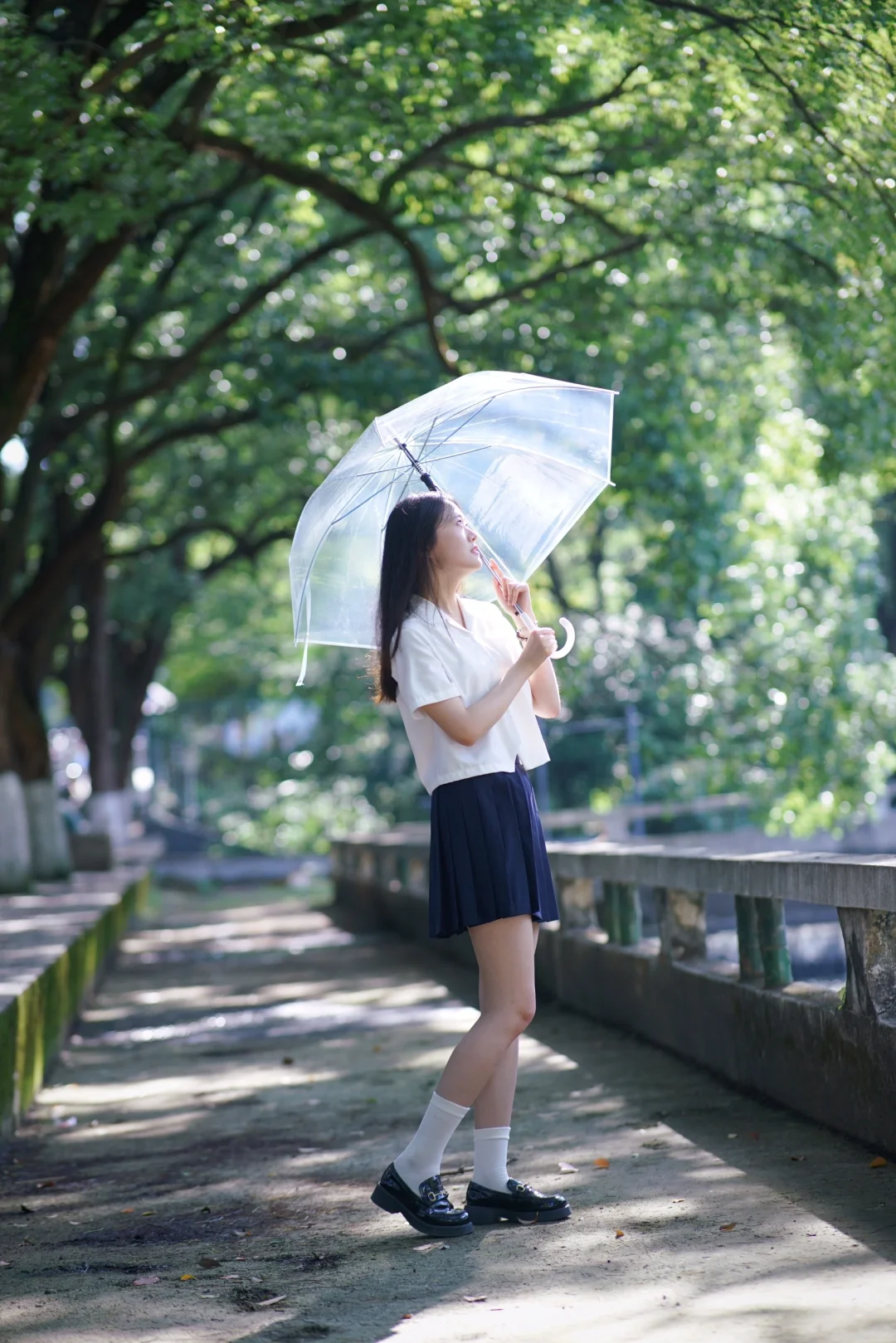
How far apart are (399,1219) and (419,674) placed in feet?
5.76

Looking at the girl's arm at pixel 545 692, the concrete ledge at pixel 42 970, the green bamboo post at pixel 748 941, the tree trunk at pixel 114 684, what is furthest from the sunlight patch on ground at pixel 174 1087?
the tree trunk at pixel 114 684

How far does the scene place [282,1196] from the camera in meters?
5.36

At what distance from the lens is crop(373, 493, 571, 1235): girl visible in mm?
4465

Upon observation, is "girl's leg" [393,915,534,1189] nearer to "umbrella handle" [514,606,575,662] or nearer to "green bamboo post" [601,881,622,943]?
"umbrella handle" [514,606,575,662]

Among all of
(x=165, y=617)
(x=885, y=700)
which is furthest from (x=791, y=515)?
(x=165, y=617)

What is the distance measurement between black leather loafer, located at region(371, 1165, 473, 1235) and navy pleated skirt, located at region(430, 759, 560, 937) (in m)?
0.72

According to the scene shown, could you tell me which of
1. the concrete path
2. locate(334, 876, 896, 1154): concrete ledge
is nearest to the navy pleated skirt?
Result: the concrete path

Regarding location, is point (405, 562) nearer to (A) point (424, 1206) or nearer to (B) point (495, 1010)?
(B) point (495, 1010)

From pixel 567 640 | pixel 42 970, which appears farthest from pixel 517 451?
pixel 42 970

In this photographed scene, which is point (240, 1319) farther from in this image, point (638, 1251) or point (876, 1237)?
point (876, 1237)

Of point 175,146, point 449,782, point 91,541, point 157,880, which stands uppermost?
point 175,146

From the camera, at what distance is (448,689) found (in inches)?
174

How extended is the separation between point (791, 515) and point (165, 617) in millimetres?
12032

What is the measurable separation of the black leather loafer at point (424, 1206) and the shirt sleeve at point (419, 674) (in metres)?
1.35
